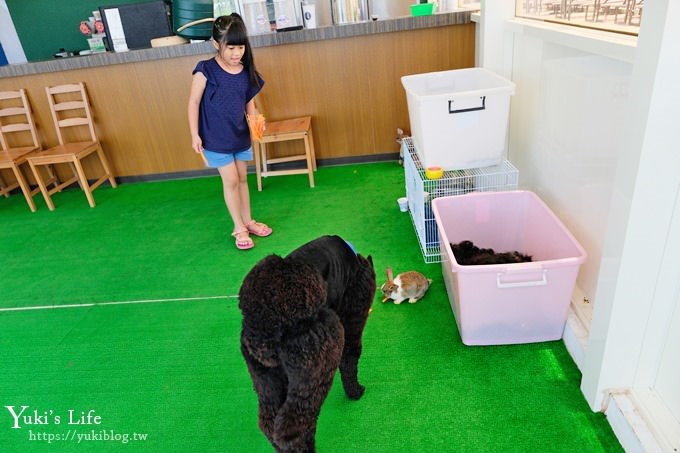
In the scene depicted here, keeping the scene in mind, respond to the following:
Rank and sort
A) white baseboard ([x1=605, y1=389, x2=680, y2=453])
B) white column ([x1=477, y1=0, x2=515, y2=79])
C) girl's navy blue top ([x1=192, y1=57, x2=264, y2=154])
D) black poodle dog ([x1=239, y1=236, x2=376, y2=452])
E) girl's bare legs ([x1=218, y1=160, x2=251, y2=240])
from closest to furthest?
1. black poodle dog ([x1=239, y1=236, x2=376, y2=452])
2. white baseboard ([x1=605, y1=389, x2=680, y2=453])
3. girl's navy blue top ([x1=192, y1=57, x2=264, y2=154])
4. white column ([x1=477, y1=0, x2=515, y2=79])
5. girl's bare legs ([x1=218, y1=160, x2=251, y2=240])

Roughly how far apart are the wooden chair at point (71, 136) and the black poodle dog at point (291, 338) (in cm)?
291

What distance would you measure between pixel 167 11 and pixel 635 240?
3.73 m

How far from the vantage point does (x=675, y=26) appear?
2.83 ft

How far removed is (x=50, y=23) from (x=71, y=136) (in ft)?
5.17

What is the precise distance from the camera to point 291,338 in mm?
903

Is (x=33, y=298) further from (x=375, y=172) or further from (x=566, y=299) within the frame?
(x=566, y=299)

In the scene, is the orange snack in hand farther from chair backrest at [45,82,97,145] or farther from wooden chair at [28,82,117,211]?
chair backrest at [45,82,97,145]

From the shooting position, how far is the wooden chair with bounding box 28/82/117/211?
324cm

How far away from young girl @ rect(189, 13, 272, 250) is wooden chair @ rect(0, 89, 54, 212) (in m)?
1.96

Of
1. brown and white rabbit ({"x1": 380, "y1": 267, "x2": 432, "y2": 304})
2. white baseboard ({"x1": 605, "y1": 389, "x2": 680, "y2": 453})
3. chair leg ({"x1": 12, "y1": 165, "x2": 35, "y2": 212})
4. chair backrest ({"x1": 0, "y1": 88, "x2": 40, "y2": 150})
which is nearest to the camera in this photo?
white baseboard ({"x1": 605, "y1": 389, "x2": 680, "y2": 453})

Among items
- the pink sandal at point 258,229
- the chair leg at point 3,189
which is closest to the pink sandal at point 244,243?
the pink sandal at point 258,229

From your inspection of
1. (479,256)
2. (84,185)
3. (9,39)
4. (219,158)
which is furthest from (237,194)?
(9,39)

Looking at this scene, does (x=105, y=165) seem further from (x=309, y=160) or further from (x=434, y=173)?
(x=434, y=173)

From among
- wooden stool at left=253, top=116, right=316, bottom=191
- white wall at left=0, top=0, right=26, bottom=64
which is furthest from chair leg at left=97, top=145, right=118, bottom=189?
white wall at left=0, top=0, right=26, bottom=64
